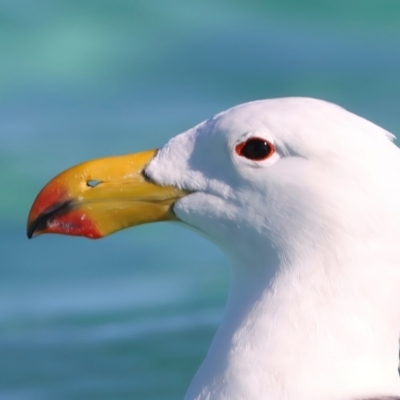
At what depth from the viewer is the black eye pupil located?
4035mm

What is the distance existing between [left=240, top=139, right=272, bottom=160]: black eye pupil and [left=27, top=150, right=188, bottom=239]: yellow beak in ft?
1.11

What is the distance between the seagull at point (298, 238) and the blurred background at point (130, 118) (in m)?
2.29

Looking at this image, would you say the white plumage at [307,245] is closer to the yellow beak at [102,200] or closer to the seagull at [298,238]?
the seagull at [298,238]

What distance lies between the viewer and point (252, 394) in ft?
13.3

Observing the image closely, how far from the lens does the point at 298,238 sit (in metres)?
→ 4.04

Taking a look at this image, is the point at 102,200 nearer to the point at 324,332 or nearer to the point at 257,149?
the point at 257,149

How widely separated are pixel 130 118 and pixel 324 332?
440 cm

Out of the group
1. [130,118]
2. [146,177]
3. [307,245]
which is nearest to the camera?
[307,245]

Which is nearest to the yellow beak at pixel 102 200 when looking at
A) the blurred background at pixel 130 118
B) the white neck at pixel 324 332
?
the white neck at pixel 324 332

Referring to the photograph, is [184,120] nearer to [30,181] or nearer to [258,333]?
[30,181]

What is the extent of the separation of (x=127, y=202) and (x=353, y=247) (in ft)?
2.58

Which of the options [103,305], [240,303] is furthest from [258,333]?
[103,305]

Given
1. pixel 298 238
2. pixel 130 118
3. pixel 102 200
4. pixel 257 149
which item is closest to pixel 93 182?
pixel 102 200

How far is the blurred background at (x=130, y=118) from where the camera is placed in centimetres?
669
